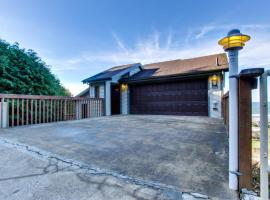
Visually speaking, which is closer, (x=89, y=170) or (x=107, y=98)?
(x=89, y=170)

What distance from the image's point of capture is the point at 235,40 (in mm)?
1631

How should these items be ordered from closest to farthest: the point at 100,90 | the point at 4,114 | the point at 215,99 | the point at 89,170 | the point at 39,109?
the point at 89,170
the point at 4,114
the point at 39,109
the point at 215,99
the point at 100,90

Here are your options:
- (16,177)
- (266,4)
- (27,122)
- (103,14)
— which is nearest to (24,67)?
(27,122)

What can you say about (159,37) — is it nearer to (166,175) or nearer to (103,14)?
(103,14)

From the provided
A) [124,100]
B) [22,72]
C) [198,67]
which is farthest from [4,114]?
[198,67]

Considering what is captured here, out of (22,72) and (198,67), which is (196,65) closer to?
(198,67)

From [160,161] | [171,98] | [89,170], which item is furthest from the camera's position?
[171,98]

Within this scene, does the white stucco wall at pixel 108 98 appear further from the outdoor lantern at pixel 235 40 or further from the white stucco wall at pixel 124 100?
the outdoor lantern at pixel 235 40

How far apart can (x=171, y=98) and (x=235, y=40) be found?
7.68 metres

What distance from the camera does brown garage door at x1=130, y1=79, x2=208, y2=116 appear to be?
839cm

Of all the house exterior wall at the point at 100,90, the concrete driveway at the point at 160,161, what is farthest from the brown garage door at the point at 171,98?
the concrete driveway at the point at 160,161

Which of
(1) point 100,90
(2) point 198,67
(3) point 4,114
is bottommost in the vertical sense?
(3) point 4,114

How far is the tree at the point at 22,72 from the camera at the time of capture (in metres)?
6.31

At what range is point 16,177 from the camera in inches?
74.1
